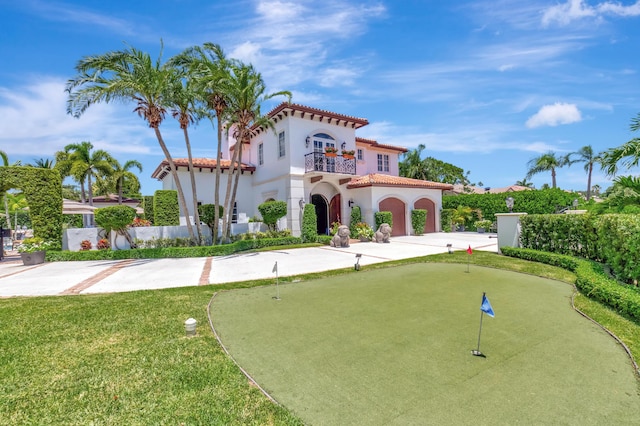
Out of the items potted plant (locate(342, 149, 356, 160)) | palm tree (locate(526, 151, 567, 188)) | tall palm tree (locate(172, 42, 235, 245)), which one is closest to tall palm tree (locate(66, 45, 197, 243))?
tall palm tree (locate(172, 42, 235, 245))

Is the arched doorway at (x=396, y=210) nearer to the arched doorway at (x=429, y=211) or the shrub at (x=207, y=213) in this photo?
the arched doorway at (x=429, y=211)

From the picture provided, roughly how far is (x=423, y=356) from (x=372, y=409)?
1335 millimetres

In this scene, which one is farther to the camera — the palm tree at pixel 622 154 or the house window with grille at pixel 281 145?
the house window with grille at pixel 281 145

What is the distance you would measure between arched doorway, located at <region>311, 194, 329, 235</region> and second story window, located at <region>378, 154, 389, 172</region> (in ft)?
22.5

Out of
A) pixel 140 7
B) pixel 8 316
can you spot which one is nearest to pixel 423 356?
pixel 8 316

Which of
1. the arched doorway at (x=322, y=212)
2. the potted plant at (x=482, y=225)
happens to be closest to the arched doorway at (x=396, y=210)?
the arched doorway at (x=322, y=212)

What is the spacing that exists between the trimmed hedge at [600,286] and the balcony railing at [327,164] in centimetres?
1243

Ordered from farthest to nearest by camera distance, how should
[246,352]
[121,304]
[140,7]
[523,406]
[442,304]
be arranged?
[140,7] < [121,304] < [442,304] < [246,352] < [523,406]

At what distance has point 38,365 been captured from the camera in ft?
13.8

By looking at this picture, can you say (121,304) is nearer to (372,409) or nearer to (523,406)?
(372,409)

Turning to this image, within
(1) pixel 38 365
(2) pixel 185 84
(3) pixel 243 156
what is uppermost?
(2) pixel 185 84

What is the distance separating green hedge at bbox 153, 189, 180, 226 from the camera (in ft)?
67.4

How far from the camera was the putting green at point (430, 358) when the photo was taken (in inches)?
120

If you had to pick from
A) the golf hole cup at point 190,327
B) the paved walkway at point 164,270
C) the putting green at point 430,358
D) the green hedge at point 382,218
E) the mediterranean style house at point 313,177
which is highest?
the mediterranean style house at point 313,177
